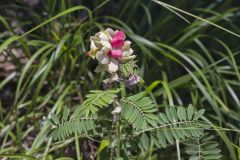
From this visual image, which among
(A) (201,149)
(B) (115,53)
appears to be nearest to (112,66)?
(B) (115,53)

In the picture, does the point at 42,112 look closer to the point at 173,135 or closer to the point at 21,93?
the point at 21,93

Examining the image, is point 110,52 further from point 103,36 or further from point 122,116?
point 122,116

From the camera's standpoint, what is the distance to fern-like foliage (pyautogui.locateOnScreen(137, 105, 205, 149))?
1.30 m

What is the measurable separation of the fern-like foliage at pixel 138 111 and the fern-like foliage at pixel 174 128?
6 centimetres

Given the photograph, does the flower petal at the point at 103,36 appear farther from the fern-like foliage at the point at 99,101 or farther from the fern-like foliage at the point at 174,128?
the fern-like foliage at the point at 174,128

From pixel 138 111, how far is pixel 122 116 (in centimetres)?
4

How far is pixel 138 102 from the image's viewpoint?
126 cm

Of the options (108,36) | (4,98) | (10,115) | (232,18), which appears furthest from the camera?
(232,18)

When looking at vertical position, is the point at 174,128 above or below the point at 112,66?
below

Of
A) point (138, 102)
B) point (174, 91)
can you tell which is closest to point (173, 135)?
point (138, 102)

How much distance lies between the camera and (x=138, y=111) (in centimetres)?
125

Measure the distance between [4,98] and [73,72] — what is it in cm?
39

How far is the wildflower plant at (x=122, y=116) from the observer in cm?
121

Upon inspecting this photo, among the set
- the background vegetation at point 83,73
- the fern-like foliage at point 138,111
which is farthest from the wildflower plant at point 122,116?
the background vegetation at point 83,73
